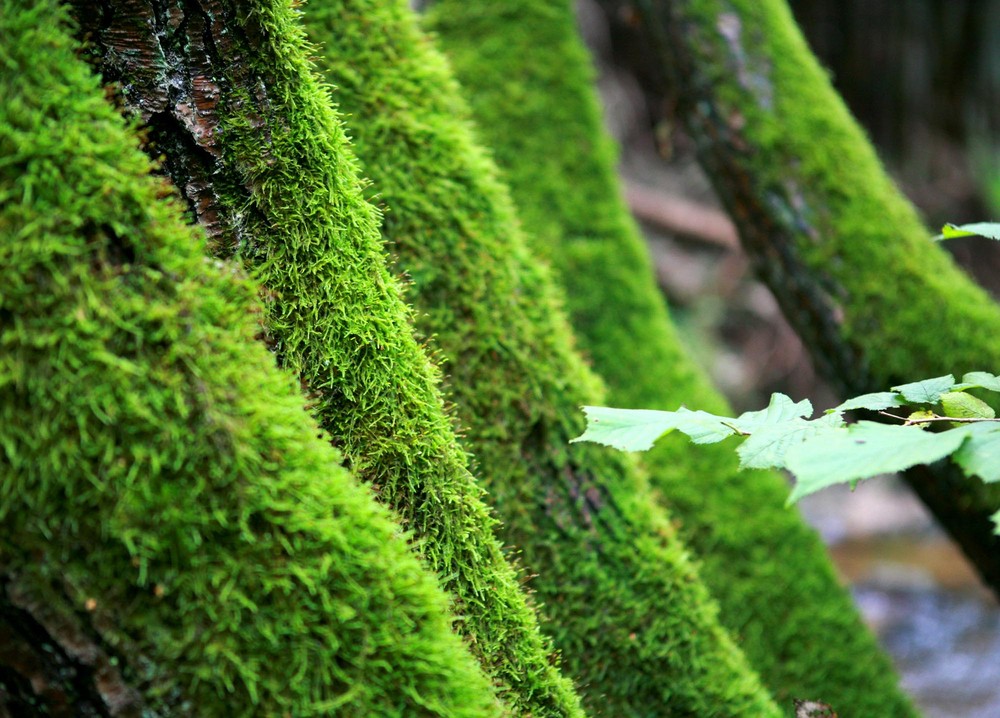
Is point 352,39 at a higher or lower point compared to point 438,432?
higher

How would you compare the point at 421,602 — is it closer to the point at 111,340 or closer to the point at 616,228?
the point at 111,340

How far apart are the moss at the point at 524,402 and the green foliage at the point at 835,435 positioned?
445 millimetres

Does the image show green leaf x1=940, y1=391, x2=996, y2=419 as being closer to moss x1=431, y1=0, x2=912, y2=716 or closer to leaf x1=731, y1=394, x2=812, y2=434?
leaf x1=731, y1=394, x2=812, y2=434

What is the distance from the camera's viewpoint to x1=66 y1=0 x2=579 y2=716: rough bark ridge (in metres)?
1.02

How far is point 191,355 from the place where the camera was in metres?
0.80

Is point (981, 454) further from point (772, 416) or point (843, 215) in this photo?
point (843, 215)

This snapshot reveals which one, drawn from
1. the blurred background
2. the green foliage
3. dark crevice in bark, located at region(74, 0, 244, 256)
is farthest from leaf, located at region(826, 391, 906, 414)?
the blurred background

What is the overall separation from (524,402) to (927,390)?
69 centimetres

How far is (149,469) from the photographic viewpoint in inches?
29.9

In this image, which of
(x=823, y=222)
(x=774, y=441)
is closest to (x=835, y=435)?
(x=774, y=441)

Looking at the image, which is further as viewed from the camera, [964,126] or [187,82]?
[964,126]

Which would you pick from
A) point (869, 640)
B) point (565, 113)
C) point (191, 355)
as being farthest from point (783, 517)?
point (191, 355)

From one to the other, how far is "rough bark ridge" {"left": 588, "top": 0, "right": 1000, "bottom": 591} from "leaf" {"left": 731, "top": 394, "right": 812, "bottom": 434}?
3.72 ft

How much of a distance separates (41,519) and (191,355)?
0.68 ft
